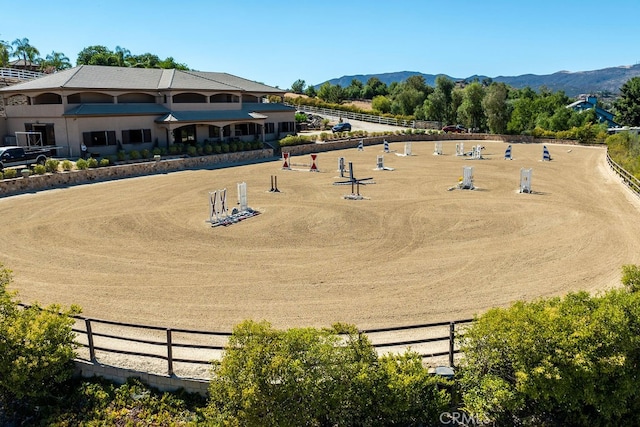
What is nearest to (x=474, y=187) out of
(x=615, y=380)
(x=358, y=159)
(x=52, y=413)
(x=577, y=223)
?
(x=577, y=223)

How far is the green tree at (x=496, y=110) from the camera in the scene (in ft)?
220

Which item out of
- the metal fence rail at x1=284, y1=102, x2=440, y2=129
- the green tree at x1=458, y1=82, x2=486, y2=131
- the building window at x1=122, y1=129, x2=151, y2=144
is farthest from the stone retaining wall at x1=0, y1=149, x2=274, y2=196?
the green tree at x1=458, y1=82, x2=486, y2=131

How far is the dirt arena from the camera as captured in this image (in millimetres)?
12807

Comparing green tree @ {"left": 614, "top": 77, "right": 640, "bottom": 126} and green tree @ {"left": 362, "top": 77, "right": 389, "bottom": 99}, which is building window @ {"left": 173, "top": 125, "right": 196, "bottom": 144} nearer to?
green tree @ {"left": 614, "top": 77, "right": 640, "bottom": 126}

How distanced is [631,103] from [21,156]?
79.5 meters

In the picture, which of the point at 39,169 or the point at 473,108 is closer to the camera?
the point at 39,169

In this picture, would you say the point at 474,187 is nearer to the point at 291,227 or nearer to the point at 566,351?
the point at 291,227

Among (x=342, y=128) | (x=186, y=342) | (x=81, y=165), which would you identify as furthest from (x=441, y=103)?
(x=186, y=342)

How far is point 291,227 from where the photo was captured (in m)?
20.3

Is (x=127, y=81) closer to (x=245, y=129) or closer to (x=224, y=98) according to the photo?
(x=224, y=98)

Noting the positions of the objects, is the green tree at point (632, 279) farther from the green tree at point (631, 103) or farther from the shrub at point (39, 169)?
the green tree at point (631, 103)

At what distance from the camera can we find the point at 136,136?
4141cm

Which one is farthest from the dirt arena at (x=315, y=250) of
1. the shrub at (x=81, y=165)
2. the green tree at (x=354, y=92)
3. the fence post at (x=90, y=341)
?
the green tree at (x=354, y=92)

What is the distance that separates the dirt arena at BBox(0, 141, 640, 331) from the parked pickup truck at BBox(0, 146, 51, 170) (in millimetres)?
5379
